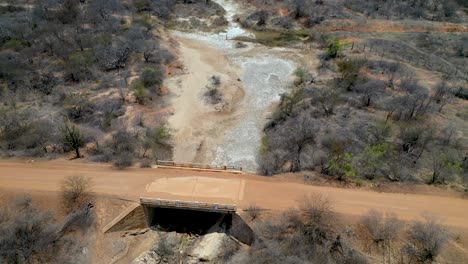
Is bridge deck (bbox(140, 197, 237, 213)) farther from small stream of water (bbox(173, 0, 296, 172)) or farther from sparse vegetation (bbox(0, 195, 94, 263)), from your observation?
small stream of water (bbox(173, 0, 296, 172))

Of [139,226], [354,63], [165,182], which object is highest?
[354,63]

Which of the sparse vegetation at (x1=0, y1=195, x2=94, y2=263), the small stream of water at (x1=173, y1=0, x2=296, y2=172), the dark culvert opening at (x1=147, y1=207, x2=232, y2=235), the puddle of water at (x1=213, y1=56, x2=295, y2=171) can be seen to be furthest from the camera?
the small stream of water at (x1=173, y1=0, x2=296, y2=172)

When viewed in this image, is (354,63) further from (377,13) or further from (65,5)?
(65,5)

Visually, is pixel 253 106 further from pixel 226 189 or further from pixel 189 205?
pixel 189 205

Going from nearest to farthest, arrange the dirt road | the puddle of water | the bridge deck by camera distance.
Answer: the bridge deck
the dirt road
the puddle of water

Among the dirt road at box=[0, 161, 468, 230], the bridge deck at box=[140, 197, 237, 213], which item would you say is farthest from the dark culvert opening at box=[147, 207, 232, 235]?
the dirt road at box=[0, 161, 468, 230]

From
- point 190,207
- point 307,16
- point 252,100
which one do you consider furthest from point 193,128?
point 307,16

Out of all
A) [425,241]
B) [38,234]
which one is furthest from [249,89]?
[38,234]
